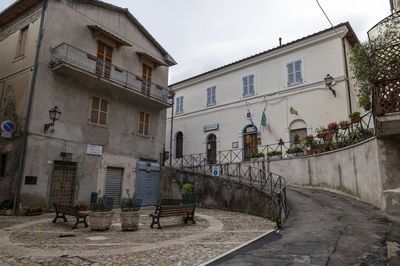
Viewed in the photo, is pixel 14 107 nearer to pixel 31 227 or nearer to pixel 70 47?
pixel 70 47

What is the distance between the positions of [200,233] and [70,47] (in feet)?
33.7

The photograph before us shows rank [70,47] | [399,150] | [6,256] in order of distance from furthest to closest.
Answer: [70,47] → [399,150] → [6,256]

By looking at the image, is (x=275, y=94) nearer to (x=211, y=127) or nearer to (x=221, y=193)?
(x=211, y=127)

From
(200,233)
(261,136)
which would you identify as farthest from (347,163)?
(261,136)

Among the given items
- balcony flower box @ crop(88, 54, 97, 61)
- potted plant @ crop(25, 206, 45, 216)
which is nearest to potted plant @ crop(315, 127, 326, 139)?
balcony flower box @ crop(88, 54, 97, 61)

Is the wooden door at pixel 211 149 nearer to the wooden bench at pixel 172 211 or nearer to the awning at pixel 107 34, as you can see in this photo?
the awning at pixel 107 34

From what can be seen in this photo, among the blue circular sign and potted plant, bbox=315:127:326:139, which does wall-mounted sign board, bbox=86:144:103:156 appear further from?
potted plant, bbox=315:127:326:139

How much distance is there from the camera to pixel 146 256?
4902mm

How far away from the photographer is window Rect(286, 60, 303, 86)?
17375mm

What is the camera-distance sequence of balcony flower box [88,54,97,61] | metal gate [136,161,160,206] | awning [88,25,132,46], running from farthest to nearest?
metal gate [136,161,160,206], awning [88,25,132,46], balcony flower box [88,54,97,61]

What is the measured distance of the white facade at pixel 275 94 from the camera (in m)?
15.8

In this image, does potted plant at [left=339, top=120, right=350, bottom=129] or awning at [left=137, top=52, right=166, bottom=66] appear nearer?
potted plant at [left=339, top=120, right=350, bottom=129]

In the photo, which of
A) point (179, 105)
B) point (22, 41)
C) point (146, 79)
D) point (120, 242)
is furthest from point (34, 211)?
point (179, 105)

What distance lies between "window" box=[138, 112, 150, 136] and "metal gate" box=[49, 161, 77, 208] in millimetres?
4346
